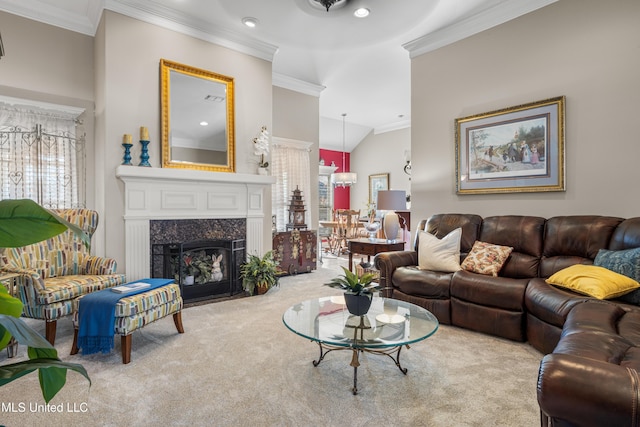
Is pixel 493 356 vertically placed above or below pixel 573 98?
below

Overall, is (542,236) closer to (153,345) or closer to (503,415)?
(503,415)

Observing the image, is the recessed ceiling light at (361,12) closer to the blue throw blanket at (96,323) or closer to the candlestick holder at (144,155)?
the candlestick holder at (144,155)

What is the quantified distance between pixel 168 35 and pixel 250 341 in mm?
3525

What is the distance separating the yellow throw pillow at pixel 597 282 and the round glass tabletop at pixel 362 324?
43.1 inches

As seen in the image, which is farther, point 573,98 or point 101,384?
point 573,98

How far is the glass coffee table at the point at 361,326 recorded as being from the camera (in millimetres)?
1949

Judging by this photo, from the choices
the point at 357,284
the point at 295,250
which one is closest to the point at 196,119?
the point at 295,250

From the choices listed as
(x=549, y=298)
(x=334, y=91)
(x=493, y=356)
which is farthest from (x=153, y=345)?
(x=334, y=91)

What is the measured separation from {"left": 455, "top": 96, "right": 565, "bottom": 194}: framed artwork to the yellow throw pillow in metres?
1.17

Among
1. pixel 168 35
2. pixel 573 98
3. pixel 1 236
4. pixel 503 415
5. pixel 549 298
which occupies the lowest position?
pixel 503 415

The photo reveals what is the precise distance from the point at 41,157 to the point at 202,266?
2.09m

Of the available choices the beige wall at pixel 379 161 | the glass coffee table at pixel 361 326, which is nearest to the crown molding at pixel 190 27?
the glass coffee table at pixel 361 326

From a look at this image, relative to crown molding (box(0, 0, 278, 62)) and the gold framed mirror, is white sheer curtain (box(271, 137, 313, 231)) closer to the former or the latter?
the gold framed mirror

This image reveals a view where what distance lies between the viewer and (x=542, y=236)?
3.24m
